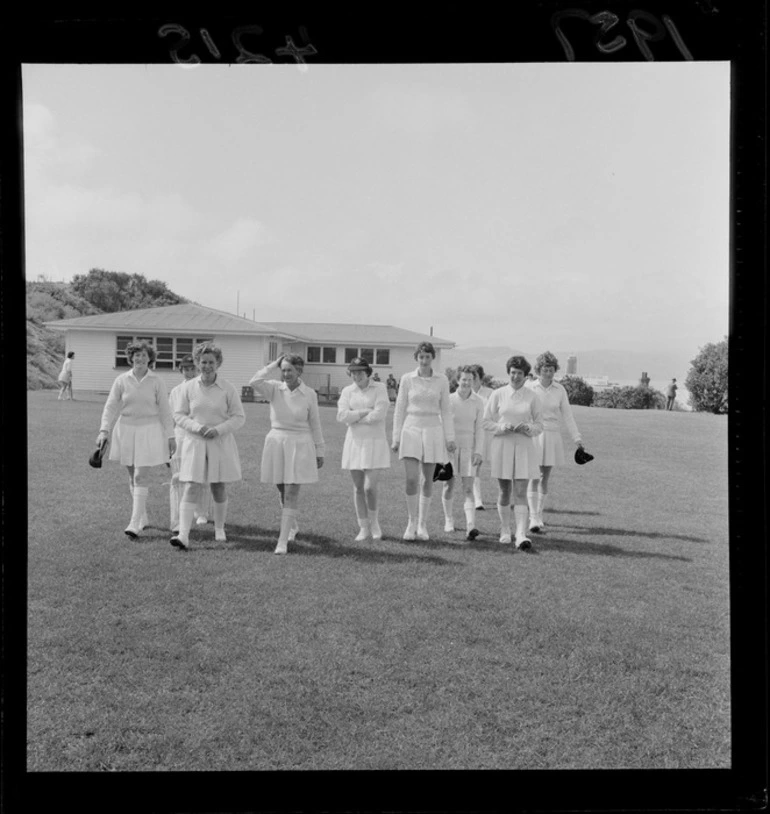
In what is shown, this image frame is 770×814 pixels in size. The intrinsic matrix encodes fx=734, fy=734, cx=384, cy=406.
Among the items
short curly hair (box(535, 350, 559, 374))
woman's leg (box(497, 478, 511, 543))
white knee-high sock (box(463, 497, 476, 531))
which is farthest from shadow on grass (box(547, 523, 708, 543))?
short curly hair (box(535, 350, 559, 374))

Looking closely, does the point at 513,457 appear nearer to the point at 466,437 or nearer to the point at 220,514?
the point at 466,437

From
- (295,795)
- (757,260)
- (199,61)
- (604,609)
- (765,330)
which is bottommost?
(295,795)

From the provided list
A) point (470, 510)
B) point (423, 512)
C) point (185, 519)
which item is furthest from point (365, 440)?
point (185, 519)

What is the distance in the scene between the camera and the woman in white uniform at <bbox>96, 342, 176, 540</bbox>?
221 inches

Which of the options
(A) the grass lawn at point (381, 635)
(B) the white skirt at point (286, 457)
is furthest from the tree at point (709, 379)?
(B) the white skirt at point (286, 457)

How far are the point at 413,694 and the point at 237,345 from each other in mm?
2821

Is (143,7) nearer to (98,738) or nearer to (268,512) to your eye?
(98,738)

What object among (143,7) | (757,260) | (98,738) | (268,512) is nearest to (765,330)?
(757,260)

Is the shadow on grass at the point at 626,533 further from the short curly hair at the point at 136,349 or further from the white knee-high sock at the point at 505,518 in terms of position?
the short curly hair at the point at 136,349

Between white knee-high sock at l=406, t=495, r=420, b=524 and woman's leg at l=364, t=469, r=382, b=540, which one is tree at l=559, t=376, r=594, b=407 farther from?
woman's leg at l=364, t=469, r=382, b=540

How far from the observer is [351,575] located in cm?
498

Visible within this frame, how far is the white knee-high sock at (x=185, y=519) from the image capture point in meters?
5.38

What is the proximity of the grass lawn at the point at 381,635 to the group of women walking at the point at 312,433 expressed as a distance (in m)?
0.25

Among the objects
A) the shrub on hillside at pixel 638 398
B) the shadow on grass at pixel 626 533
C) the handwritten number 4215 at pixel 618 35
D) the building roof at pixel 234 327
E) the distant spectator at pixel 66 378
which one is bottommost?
the shadow on grass at pixel 626 533
